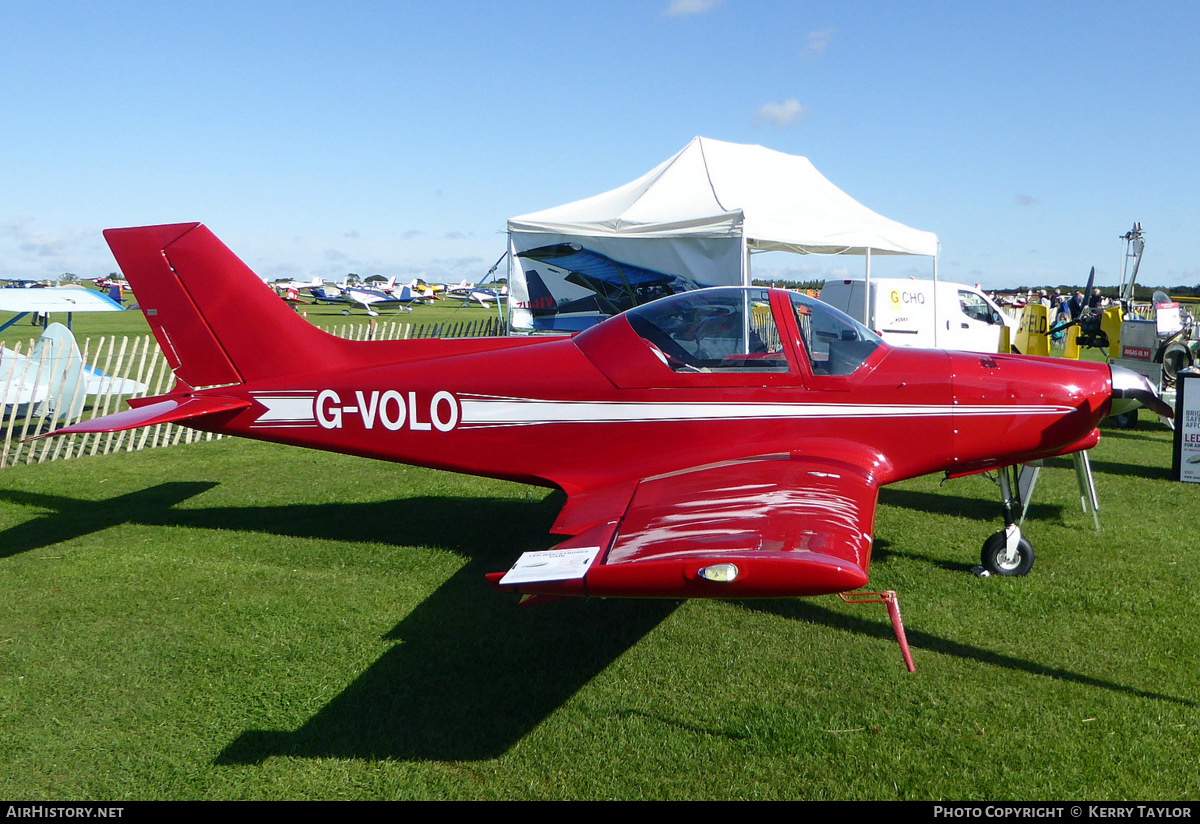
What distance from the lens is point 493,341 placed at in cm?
583

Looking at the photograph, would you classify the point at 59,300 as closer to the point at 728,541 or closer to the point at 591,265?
the point at 591,265

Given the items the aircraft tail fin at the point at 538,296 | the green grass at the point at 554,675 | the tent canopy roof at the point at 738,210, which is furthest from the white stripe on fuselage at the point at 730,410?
the aircraft tail fin at the point at 538,296

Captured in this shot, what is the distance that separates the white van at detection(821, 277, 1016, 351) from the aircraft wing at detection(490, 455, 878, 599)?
12.3 meters

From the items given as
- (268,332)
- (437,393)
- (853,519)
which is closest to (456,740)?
(853,519)

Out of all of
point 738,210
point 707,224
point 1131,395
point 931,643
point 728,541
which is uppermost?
point 738,210

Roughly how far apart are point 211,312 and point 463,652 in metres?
3.32

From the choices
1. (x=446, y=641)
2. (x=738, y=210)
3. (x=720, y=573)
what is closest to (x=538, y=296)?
(x=738, y=210)

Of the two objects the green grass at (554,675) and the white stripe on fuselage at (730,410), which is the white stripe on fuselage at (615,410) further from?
the green grass at (554,675)

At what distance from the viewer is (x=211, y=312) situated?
18.8 ft

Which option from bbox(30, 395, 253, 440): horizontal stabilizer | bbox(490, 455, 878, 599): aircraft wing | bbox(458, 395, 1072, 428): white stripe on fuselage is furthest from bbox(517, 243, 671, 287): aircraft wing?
bbox(490, 455, 878, 599): aircraft wing

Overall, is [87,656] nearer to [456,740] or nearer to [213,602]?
[213,602]

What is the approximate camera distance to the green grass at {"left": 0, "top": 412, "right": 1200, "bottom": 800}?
3.17 meters

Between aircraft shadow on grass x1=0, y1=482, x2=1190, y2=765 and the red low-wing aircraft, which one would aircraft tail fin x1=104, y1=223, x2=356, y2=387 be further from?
aircraft shadow on grass x1=0, y1=482, x2=1190, y2=765
